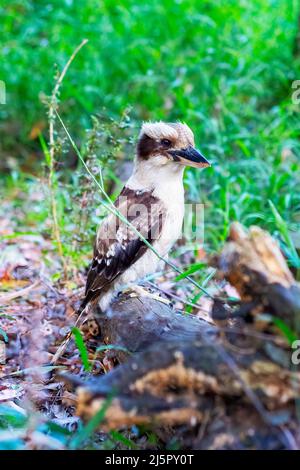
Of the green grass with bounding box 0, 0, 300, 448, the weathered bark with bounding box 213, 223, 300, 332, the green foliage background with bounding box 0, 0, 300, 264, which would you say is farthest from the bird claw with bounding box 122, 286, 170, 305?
the green foliage background with bounding box 0, 0, 300, 264

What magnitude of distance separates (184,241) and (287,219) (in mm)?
887

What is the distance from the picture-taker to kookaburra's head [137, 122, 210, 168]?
386cm

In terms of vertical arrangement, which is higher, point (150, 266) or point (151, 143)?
point (151, 143)

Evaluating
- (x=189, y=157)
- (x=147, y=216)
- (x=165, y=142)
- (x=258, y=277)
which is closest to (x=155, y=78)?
(x=165, y=142)

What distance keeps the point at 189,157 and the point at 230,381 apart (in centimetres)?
190

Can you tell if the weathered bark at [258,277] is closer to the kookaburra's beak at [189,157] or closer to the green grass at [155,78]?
the kookaburra's beak at [189,157]

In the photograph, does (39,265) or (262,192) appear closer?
(39,265)

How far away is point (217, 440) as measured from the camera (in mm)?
2258

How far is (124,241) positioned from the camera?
12.8 feet

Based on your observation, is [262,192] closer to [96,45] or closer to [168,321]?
[168,321]

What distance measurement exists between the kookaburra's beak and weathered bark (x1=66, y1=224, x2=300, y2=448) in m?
1.47

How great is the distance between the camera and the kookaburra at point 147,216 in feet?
12.7
